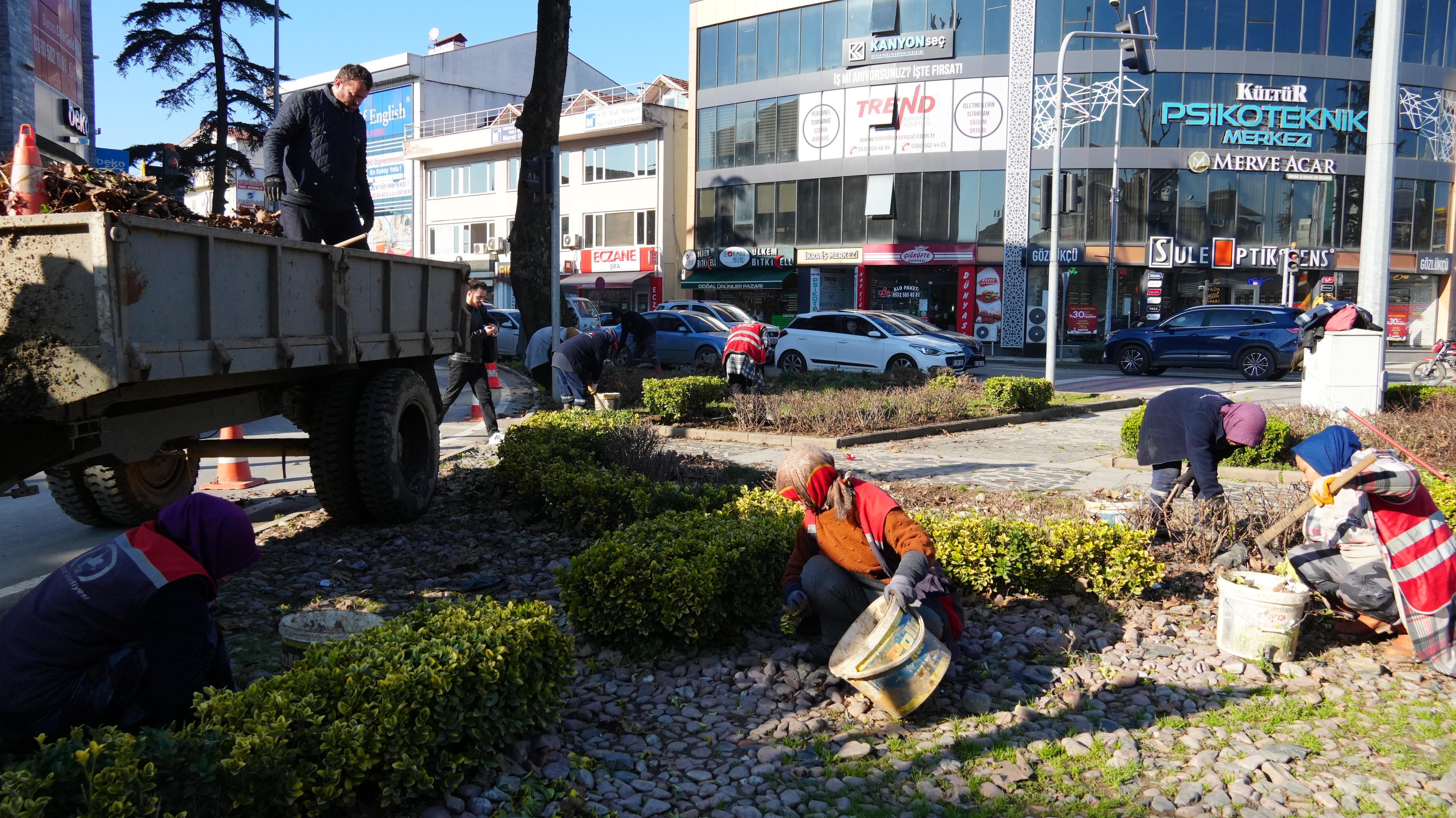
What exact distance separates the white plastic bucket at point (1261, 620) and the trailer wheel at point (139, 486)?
579 cm

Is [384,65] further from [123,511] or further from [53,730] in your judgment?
[53,730]

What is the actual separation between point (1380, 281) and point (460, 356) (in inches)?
432

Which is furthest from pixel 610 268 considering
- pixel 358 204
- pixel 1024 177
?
pixel 358 204

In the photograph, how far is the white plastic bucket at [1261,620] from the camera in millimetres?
4715

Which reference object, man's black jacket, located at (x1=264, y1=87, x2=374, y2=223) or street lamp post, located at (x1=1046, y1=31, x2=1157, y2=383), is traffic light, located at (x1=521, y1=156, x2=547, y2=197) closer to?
man's black jacket, located at (x1=264, y1=87, x2=374, y2=223)

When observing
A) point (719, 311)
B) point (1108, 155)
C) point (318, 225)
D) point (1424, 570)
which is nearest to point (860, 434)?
point (318, 225)

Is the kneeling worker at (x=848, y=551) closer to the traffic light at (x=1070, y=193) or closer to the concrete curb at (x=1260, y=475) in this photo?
the concrete curb at (x=1260, y=475)

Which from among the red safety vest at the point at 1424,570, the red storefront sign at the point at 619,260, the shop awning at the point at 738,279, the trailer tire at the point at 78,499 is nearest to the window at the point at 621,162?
the red storefront sign at the point at 619,260

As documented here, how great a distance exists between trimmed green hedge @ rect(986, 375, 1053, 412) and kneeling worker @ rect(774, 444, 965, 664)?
34.3 ft

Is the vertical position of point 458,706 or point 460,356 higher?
point 460,356

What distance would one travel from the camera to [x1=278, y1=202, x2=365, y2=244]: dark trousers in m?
6.72

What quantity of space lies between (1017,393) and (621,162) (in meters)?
33.5

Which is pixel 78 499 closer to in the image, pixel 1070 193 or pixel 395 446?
pixel 395 446

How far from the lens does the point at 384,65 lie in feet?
179
